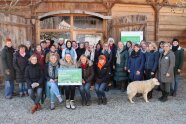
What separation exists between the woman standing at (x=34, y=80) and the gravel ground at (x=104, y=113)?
337mm

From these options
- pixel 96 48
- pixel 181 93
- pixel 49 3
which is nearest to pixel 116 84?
pixel 96 48

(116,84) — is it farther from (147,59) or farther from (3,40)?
(3,40)

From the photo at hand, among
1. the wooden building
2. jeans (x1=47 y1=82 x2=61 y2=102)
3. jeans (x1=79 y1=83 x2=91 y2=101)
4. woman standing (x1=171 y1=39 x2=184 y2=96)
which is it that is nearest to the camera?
jeans (x1=47 y1=82 x2=61 y2=102)

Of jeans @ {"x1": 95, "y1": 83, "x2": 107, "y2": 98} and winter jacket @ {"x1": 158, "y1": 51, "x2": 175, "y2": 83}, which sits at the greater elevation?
winter jacket @ {"x1": 158, "y1": 51, "x2": 175, "y2": 83}

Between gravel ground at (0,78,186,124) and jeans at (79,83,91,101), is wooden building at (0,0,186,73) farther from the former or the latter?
jeans at (79,83,91,101)

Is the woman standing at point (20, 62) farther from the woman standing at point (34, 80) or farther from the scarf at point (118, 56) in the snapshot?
the scarf at point (118, 56)

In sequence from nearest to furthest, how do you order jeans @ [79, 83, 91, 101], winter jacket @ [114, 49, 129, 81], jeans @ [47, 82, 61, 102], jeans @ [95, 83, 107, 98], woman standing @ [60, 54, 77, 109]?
jeans @ [47, 82, 61, 102] < woman standing @ [60, 54, 77, 109] < jeans @ [79, 83, 91, 101] < jeans @ [95, 83, 107, 98] < winter jacket @ [114, 49, 129, 81]

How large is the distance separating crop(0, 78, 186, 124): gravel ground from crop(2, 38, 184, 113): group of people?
0.26 m

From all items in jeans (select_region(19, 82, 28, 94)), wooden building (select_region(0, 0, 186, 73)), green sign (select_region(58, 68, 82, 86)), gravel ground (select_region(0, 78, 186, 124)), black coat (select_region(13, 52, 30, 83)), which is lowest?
gravel ground (select_region(0, 78, 186, 124))

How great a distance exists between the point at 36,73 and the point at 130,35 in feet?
13.7

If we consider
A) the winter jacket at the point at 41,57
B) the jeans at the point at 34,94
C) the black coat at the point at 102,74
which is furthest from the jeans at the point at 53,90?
the black coat at the point at 102,74

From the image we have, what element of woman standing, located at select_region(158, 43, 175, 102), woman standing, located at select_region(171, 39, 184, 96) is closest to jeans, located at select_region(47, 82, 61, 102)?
woman standing, located at select_region(158, 43, 175, 102)

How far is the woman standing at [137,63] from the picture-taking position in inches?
322

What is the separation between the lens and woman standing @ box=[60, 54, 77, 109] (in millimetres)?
7344
